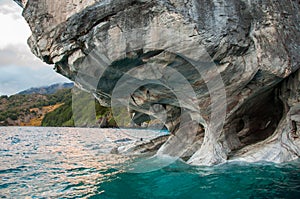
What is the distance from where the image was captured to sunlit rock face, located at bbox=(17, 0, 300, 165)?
12.6 metres

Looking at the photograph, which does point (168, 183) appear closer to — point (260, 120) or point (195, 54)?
point (195, 54)

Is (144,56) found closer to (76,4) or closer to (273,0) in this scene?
(76,4)

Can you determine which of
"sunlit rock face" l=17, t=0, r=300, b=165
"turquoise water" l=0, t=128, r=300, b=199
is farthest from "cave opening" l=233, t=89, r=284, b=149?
"turquoise water" l=0, t=128, r=300, b=199

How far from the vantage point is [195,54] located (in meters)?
12.9

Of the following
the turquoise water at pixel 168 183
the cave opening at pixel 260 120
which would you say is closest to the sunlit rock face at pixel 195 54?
the cave opening at pixel 260 120

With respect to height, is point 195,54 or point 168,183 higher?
point 195,54

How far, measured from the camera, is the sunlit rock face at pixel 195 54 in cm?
1264

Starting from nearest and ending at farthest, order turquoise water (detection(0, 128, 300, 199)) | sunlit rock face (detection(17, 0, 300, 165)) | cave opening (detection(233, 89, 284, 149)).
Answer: turquoise water (detection(0, 128, 300, 199)), sunlit rock face (detection(17, 0, 300, 165)), cave opening (detection(233, 89, 284, 149))

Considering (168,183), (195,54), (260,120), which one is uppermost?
(195,54)

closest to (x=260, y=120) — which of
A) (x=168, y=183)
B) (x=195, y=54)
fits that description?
(x=195, y=54)

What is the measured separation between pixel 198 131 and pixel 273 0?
10431mm

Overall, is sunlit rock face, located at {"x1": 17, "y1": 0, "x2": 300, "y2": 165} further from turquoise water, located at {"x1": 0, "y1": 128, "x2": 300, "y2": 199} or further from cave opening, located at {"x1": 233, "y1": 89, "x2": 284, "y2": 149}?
turquoise water, located at {"x1": 0, "y1": 128, "x2": 300, "y2": 199}

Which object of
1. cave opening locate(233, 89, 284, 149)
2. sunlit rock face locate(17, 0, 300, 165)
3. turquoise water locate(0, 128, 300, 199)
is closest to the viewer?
turquoise water locate(0, 128, 300, 199)

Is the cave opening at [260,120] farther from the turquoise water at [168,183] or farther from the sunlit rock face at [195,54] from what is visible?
the turquoise water at [168,183]
